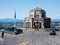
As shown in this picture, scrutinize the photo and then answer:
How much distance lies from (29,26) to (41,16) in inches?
339

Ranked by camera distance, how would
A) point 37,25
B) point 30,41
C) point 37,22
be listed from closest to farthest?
point 30,41 < point 37,25 < point 37,22

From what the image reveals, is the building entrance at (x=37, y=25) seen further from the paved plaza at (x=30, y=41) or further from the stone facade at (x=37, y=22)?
the paved plaza at (x=30, y=41)

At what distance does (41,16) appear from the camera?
10088cm

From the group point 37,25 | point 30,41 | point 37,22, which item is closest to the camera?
point 30,41

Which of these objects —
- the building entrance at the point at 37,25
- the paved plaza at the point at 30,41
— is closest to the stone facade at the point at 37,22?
the building entrance at the point at 37,25

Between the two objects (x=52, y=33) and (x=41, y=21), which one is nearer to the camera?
(x=52, y=33)

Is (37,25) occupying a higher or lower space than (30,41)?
Result: higher

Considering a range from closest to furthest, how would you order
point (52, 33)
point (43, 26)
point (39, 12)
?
1. point (52, 33)
2. point (43, 26)
3. point (39, 12)

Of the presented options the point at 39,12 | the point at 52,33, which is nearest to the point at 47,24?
the point at 39,12

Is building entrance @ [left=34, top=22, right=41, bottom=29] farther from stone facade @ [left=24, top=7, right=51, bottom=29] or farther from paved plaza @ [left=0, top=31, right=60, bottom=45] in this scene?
paved plaza @ [left=0, top=31, right=60, bottom=45]

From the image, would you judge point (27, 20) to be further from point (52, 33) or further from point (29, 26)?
point (52, 33)

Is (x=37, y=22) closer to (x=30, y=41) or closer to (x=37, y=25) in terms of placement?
(x=37, y=25)

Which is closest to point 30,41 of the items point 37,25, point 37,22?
point 37,25

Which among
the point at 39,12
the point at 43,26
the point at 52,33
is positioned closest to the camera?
the point at 52,33
